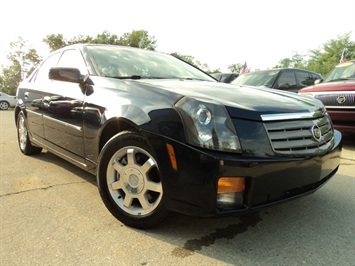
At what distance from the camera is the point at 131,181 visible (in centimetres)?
247

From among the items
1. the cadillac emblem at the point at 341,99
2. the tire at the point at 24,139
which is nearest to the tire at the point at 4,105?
the tire at the point at 24,139

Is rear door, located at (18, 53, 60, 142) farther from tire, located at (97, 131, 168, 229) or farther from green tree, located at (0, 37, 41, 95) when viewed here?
green tree, located at (0, 37, 41, 95)

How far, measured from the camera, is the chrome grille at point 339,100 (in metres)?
5.25

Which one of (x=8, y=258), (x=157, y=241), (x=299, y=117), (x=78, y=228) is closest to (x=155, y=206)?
(x=157, y=241)

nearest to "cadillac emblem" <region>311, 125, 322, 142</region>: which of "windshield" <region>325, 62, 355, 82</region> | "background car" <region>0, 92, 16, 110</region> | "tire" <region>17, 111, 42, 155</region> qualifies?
"tire" <region>17, 111, 42, 155</region>

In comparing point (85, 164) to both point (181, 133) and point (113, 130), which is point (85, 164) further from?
point (181, 133)

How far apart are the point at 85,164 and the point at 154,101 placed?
1.10 metres

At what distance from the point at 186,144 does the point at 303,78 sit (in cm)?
763

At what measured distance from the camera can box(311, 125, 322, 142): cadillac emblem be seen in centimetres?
238

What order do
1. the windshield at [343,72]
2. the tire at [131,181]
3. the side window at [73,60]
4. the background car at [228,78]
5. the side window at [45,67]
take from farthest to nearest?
1. the windshield at [343,72]
2. the background car at [228,78]
3. the side window at [45,67]
4. the side window at [73,60]
5. the tire at [131,181]

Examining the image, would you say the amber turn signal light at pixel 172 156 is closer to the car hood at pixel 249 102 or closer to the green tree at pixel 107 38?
the car hood at pixel 249 102

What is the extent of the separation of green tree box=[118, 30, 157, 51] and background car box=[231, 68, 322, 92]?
42729 millimetres

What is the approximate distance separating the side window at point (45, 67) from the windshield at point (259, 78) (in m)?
4.63

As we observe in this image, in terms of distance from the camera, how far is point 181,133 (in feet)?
6.93
